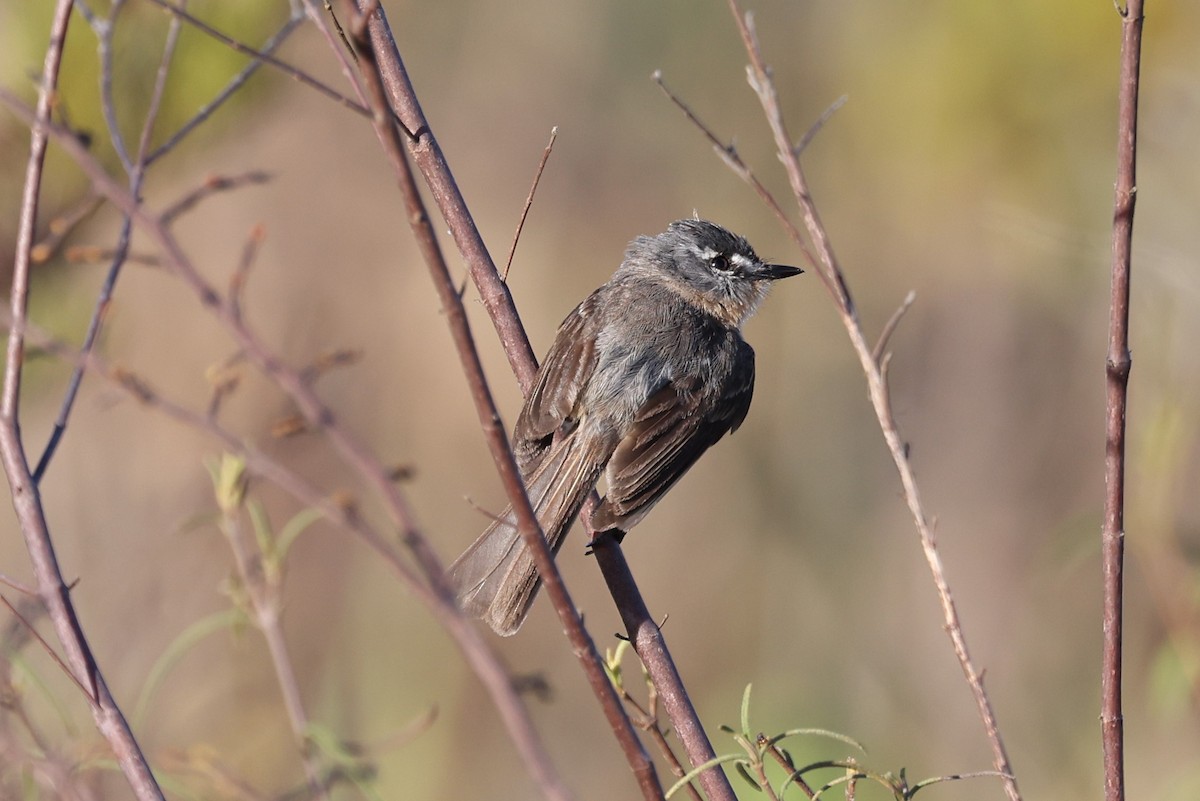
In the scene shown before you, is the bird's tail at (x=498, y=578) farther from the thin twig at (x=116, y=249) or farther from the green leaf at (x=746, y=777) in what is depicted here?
the thin twig at (x=116, y=249)

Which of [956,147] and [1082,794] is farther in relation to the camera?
[956,147]

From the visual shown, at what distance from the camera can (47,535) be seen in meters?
1.83

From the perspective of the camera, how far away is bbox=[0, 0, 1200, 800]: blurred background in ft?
16.9

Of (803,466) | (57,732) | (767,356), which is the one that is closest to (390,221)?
(767,356)

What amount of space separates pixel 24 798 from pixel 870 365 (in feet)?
6.25

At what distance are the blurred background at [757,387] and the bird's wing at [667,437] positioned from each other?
5.78 ft

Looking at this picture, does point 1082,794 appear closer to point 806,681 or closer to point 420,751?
point 806,681

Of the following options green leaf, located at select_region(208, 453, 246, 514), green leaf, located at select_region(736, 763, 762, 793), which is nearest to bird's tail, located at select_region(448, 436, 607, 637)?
green leaf, located at select_region(208, 453, 246, 514)

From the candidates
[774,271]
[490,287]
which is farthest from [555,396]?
[774,271]

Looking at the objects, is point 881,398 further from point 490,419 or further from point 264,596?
point 264,596

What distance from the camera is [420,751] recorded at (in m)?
4.89

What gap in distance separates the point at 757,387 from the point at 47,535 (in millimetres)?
4905

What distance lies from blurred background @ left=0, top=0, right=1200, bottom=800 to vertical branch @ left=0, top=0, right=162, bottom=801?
283 centimetres

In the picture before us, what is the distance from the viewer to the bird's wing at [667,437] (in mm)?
3260
